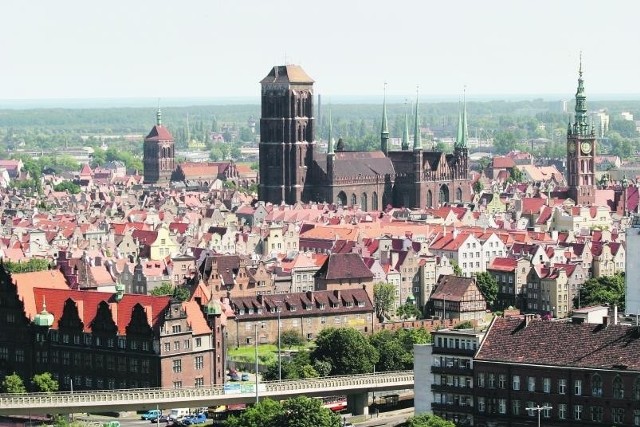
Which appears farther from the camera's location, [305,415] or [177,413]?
[177,413]

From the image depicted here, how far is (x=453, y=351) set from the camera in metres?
90.5

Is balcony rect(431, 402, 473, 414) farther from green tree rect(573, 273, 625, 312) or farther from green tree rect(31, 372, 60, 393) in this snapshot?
green tree rect(573, 273, 625, 312)

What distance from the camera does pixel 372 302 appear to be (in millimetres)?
132000

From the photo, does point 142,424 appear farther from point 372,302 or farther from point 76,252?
point 76,252

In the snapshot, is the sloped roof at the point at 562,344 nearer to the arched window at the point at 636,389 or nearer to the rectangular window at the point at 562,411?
the arched window at the point at 636,389

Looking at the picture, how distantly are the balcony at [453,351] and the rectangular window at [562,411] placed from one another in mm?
4782

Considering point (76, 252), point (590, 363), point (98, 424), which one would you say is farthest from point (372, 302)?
point (590, 363)

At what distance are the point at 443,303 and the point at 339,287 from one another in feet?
21.9

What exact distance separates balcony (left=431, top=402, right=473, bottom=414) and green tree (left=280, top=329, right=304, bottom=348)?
3378 centimetres

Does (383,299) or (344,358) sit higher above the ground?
(344,358)

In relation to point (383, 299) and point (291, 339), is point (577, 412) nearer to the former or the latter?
point (291, 339)

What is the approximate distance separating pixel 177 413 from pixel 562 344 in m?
21.4

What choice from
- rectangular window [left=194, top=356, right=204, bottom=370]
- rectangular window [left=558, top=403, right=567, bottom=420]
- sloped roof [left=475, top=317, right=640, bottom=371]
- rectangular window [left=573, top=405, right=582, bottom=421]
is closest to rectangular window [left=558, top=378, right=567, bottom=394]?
rectangular window [left=558, top=403, right=567, bottom=420]

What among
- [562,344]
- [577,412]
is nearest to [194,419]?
[562,344]
